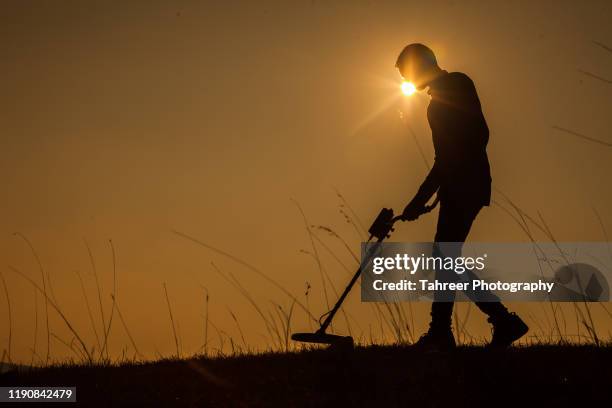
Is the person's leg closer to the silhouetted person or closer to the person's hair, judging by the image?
the silhouetted person

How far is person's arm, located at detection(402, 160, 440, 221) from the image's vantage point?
6.65 metres

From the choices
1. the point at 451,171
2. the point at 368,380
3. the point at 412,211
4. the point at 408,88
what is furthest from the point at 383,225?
the point at 368,380

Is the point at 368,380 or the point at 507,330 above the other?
the point at 507,330

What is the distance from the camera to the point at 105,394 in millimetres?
5543

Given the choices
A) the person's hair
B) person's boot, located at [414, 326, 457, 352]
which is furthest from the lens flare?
person's boot, located at [414, 326, 457, 352]

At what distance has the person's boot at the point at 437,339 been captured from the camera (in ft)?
20.7

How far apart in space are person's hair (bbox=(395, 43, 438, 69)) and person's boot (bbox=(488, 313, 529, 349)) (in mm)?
2169

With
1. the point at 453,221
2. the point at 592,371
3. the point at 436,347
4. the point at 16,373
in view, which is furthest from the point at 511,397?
the point at 16,373

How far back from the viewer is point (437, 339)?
6383mm

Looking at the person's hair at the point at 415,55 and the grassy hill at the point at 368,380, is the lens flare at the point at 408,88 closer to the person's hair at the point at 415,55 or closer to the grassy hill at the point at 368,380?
the person's hair at the point at 415,55

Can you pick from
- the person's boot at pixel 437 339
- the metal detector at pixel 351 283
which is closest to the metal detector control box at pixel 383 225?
the metal detector at pixel 351 283

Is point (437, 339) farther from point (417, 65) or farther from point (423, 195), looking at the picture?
point (417, 65)

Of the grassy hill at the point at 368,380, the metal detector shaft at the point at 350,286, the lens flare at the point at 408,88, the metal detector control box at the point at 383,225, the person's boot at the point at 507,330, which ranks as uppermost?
the lens flare at the point at 408,88

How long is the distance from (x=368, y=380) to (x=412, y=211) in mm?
1974
